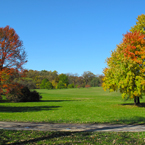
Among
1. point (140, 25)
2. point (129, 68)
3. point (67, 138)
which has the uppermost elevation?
point (140, 25)

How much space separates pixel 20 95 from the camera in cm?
3291

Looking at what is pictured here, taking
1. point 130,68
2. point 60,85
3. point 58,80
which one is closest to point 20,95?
point 130,68

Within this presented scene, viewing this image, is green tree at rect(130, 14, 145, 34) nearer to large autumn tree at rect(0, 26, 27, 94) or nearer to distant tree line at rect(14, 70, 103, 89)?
large autumn tree at rect(0, 26, 27, 94)

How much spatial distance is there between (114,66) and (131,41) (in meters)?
3.87

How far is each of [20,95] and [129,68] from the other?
66.1 feet

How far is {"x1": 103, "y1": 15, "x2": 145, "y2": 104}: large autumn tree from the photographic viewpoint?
70.1 ft

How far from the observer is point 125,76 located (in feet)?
72.7

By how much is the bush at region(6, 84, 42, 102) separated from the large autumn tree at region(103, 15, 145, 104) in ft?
50.2

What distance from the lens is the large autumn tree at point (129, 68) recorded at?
841 inches

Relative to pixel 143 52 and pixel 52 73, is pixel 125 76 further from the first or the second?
pixel 52 73

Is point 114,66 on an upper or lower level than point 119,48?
lower

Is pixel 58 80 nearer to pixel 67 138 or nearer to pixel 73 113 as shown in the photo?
pixel 73 113

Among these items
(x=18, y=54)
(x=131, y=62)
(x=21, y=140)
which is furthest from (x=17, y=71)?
(x=21, y=140)

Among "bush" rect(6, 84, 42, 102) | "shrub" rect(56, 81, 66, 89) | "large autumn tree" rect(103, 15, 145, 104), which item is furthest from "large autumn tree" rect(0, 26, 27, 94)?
"shrub" rect(56, 81, 66, 89)
